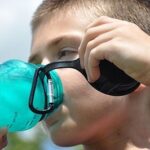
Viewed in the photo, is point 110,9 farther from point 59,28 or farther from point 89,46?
point 89,46

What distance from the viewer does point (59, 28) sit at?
2.42 metres

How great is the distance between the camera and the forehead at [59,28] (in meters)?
2.37

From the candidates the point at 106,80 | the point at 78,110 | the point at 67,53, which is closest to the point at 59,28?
the point at 67,53

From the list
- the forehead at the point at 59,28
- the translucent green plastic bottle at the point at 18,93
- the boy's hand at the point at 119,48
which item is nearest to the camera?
the boy's hand at the point at 119,48

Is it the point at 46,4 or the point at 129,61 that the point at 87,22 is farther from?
the point at 129,61

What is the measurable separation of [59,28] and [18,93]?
0.39 meters

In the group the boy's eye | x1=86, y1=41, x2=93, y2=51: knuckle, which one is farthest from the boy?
x1=86, y1=41, x2=93, y2=51: knuckle

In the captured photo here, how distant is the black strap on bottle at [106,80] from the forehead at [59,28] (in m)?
0.23

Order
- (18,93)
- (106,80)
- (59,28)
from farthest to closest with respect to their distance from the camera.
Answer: (59,28)
(18,93)
(106,80)

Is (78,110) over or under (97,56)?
under

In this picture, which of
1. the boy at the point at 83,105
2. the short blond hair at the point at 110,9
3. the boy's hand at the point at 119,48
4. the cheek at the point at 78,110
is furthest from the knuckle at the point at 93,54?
the short blond hair at the point at 110,9

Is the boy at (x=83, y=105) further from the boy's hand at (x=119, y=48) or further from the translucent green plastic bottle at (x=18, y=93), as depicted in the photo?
the boy's hand at (x=119, y=48)

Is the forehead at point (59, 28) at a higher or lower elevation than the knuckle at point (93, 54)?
lower

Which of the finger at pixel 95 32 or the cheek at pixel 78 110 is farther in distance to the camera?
the cheek at pixel 78 110
